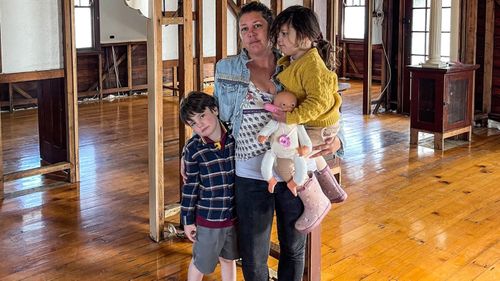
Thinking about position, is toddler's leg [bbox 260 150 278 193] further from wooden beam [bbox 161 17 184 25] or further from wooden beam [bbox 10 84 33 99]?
wooden beam [bbox 10 84 33 99]

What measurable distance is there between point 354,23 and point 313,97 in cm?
1036

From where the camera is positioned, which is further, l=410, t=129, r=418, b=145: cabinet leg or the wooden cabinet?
l=410, t=129, r=418, b=145: cabinet leg

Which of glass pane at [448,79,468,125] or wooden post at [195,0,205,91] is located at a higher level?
wooden post at [195,0,205,91]

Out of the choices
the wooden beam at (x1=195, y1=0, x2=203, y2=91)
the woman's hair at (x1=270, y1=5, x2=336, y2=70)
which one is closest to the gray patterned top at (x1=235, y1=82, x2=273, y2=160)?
the woman's hair at (x1=270, y1=5, x2=336, y2=70)

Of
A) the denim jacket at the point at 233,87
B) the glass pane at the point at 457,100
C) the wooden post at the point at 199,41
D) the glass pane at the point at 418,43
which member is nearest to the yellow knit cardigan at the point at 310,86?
the denim jacket at the point at 233,87

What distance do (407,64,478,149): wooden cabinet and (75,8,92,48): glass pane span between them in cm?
504

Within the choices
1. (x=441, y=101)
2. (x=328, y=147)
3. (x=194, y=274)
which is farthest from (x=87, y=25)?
(x=328, y=147)

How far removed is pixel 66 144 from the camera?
17.4 feet

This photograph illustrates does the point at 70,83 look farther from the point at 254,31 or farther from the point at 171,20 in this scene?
the point at 254,31

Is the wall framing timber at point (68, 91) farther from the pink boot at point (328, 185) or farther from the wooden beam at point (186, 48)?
the pink boot at point (328, 185)

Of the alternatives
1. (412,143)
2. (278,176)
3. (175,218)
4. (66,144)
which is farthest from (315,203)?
(412,143)

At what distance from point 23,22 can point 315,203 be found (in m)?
3.42

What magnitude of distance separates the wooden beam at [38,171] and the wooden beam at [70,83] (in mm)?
64

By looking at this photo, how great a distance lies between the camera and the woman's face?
239 cm
